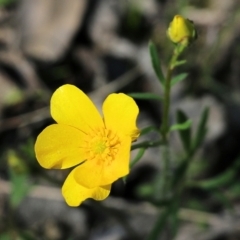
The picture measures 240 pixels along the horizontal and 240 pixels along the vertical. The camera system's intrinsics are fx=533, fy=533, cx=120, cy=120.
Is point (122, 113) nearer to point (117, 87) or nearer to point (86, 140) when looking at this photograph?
point (86, 140)

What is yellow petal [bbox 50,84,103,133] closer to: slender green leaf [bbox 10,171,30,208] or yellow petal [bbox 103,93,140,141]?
yellow petal [bbox 103,93,140,141]

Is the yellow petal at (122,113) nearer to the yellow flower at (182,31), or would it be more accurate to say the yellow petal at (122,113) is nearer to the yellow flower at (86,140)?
the yellow flower at (86,140)

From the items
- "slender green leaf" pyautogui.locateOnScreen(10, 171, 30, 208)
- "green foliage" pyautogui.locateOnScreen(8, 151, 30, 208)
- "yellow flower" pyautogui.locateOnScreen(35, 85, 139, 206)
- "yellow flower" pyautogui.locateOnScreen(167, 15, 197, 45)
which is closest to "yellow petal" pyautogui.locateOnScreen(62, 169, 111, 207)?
"yellow flower" pyautogui.locateOnScreen(35, 85, 139, 206)

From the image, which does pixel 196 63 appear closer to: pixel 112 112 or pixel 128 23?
pixel 128 23

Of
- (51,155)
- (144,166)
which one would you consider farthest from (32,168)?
(144,166)

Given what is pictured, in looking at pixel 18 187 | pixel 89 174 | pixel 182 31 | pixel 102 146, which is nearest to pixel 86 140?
pixel 102 146

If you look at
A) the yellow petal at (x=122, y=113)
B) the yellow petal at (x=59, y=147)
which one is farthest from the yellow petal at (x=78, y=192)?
the yellow petal at (x=122, y=113)
